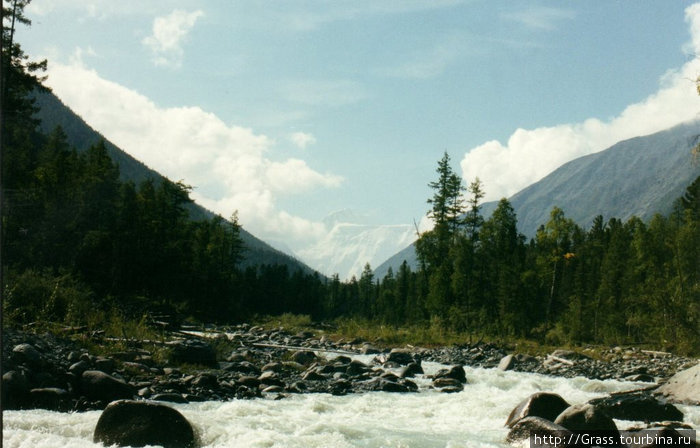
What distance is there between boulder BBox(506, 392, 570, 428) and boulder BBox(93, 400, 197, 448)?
6.23 m

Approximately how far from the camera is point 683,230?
36.0 meters

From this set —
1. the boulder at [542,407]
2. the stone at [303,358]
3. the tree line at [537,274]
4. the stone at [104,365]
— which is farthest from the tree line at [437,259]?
the boulder at [542,407]

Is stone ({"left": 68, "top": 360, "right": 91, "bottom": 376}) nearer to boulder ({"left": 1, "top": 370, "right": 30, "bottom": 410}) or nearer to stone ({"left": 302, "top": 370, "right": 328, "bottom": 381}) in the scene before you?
boulder ({"left": 1, "top": 370, "right": 30, "bottom": 410})

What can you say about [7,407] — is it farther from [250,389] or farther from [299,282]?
[299,282]

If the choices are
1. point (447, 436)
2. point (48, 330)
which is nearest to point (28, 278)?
point (48, 330)

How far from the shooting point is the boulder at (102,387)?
11.0 metres

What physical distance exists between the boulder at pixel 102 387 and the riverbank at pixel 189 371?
2 centimetres

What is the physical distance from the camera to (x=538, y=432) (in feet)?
30.1

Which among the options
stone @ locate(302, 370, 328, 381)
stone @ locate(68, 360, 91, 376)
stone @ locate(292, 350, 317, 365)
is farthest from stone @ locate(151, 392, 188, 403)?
stone @ locate(292, 350, 317, 365)

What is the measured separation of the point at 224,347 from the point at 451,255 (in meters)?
31.4

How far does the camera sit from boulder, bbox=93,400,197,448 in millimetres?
8398

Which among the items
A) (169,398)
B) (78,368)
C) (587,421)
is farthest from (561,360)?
(78,368)

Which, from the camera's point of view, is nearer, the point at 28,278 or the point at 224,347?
the point at 28,278

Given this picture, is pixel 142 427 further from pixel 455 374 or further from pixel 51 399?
pixel 455 374
